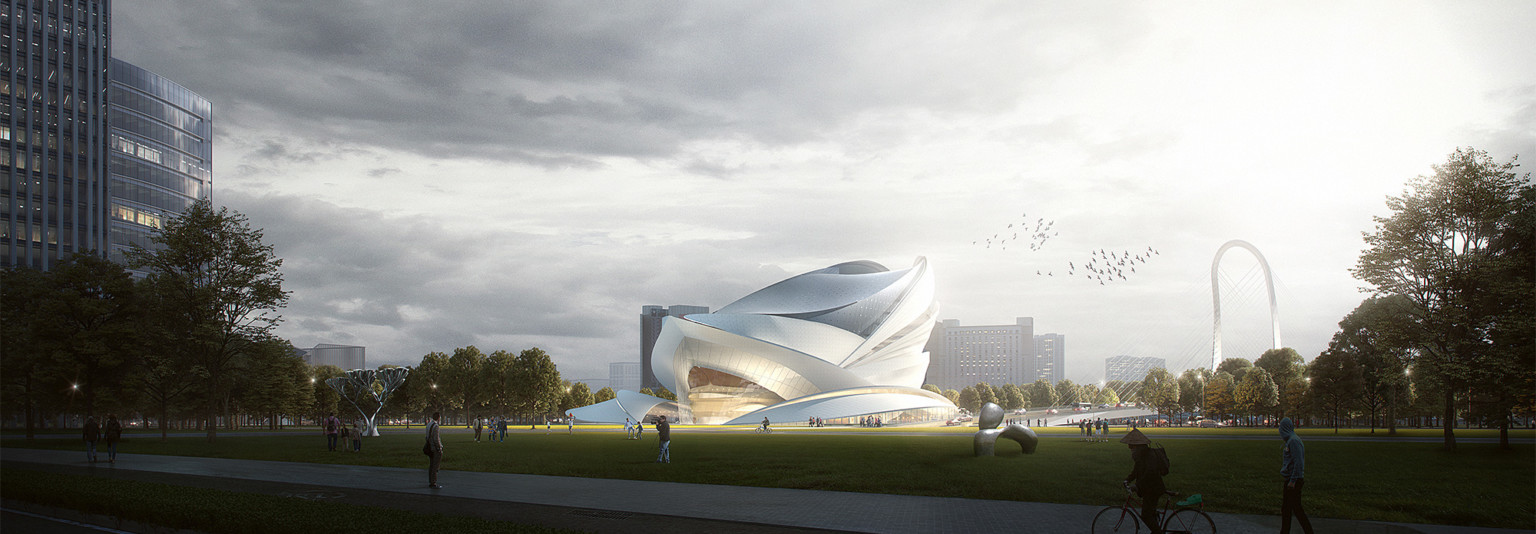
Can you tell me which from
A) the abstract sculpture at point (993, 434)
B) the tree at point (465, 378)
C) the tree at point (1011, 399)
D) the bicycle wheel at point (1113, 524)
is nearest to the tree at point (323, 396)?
the tree at point (465, 378)

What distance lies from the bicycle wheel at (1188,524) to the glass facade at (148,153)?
108914 millimetres

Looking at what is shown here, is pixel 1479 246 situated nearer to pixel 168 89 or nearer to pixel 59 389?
pixel 59 389

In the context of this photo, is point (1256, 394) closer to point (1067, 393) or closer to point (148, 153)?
point (1067, 393)

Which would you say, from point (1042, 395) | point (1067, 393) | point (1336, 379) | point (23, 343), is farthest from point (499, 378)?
point (1067, 393)

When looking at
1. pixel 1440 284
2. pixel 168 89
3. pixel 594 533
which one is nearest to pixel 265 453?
pixel 594 533

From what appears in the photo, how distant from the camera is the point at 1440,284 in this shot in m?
28.9

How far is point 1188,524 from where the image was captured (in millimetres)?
11633

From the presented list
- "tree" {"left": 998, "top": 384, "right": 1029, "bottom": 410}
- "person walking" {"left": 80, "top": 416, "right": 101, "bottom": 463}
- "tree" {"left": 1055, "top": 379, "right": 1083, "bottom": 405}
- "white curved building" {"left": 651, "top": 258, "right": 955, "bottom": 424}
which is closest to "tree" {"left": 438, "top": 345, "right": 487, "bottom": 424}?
"white curved building" {"left": 651, "top": 258, "right": 955, "bottom": 424}

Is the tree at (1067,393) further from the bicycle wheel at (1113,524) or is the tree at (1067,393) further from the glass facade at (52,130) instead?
the bicycle wheel at (1113,524)

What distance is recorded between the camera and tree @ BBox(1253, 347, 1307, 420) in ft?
240

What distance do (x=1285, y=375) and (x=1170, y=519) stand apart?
81.0m

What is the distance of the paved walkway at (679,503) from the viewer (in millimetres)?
12617

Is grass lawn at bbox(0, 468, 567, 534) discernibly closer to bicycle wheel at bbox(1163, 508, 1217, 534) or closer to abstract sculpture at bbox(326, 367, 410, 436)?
bicycle wheel at bbox(1163, 508, 1217, 534)

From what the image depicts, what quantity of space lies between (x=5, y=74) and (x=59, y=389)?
200ft
